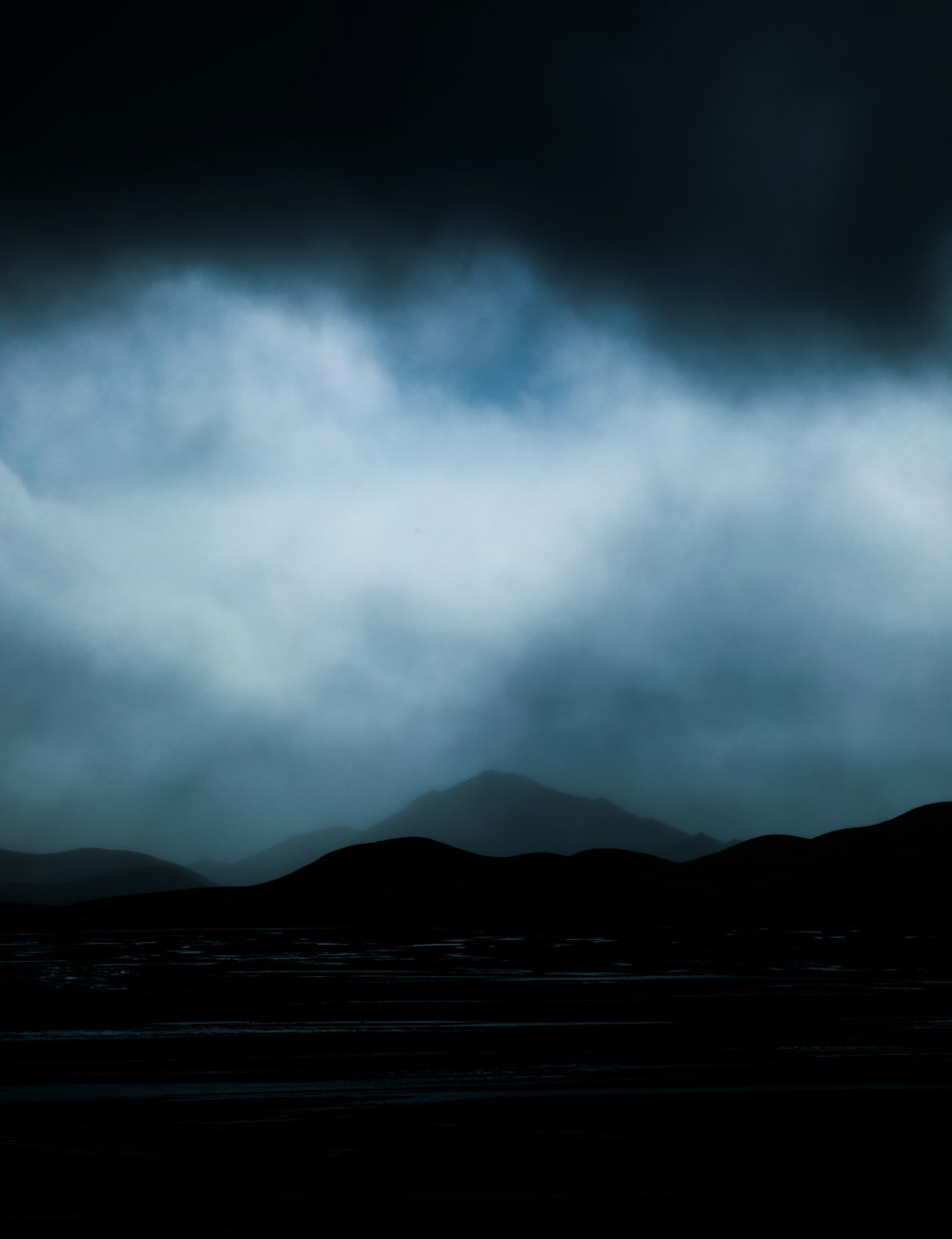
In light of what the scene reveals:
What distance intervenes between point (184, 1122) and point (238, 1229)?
3696 millimetres

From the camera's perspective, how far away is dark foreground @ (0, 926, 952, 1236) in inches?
340

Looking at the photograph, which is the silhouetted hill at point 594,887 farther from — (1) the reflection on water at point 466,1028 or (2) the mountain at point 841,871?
(1) the reflection on water at point 466,1028

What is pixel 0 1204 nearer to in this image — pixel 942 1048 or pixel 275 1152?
pixel 275 1152

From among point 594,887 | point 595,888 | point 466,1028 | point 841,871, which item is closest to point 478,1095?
point 466,1028

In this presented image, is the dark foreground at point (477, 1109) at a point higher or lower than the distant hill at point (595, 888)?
lower

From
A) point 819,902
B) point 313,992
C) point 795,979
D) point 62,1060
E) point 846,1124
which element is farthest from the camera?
point 819,902

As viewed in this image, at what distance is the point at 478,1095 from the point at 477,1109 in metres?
0.84

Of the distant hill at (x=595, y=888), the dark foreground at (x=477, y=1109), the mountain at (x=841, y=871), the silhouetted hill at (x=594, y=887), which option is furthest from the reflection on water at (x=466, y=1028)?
the mountain at (x=841, y=871)

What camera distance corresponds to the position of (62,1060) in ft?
52.0

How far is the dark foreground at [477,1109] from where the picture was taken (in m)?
8.64

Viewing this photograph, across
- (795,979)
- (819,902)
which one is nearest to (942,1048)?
(795,979)

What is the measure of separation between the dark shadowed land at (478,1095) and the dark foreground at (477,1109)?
0.04m

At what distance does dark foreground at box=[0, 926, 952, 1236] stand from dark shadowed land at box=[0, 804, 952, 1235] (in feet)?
0.12

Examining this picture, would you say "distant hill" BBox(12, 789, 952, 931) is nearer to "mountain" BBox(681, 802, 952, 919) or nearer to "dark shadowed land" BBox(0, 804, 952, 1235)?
"mountain" BBox(681, 802, 952, 919)
